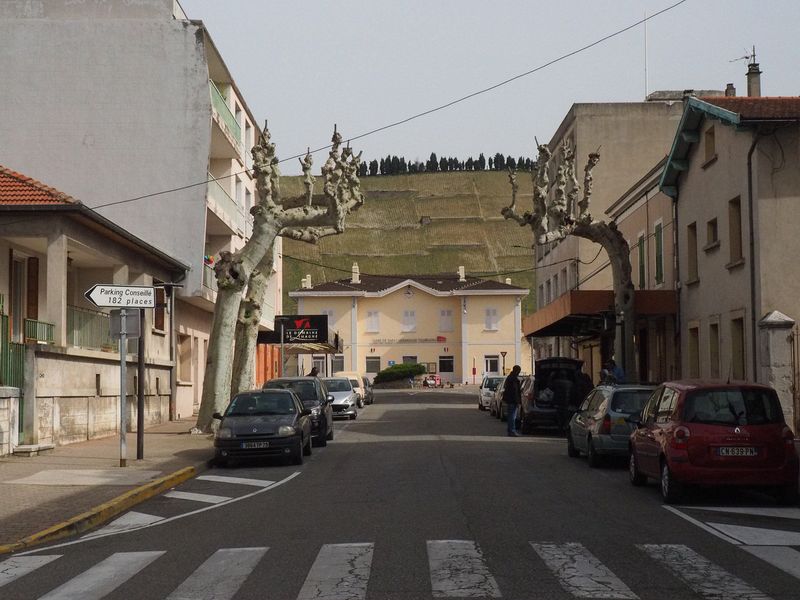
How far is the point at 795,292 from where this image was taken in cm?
2198

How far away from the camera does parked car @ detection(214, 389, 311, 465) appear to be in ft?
62.8

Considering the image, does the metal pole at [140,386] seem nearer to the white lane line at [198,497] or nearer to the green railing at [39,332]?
the white lane line at [198,497]

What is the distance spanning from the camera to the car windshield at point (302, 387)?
82.3 feet

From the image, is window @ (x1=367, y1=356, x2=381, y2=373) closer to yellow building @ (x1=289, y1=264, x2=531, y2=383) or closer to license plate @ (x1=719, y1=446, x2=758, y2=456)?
yellow building @ (x1=289, y1=264, x2=531, y2=383)

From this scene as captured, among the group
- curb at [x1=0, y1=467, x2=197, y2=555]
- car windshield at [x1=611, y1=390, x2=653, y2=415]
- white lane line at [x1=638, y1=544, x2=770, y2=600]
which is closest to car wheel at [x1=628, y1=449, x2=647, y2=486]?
car windshield at [x1=611, y1=390, x2=653, y2=415]

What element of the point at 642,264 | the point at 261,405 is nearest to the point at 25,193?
the point at 261,405

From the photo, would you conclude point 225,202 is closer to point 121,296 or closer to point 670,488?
point 121,296

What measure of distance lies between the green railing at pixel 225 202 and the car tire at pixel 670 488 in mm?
22823

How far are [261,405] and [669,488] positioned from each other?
9.58 metres

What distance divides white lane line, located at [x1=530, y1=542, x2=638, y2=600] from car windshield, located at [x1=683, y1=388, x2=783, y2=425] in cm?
410

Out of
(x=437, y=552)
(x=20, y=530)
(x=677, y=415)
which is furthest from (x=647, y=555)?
(x=20, y=530)

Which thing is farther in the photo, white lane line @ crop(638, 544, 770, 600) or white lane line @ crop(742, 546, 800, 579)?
white lane line @ crop(742, 546, 800, 579)

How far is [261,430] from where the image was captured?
19.2m

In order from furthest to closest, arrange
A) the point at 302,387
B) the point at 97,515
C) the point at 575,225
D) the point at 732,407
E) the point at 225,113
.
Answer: the point at 225,113 → the point at 575,225 → the point at 302,387 → the point at 732,407 → the point at 97,515
